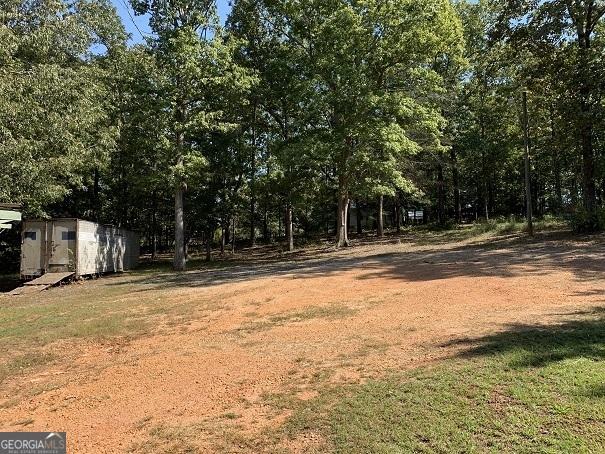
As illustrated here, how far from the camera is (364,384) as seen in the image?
517 cm

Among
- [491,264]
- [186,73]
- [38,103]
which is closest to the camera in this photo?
[491,264]

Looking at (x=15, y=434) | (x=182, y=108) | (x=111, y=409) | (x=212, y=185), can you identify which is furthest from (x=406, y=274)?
(x=212, y=185)

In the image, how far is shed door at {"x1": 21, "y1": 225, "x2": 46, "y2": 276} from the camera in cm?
1700

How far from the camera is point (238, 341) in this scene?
748 centimetres

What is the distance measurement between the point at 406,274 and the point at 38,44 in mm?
12617

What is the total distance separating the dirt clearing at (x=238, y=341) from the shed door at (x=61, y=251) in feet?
12.0

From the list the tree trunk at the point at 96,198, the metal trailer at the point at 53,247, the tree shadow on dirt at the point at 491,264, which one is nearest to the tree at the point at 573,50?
the tree shadow on dirt at the point at 491,264

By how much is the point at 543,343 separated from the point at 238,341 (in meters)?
4.34

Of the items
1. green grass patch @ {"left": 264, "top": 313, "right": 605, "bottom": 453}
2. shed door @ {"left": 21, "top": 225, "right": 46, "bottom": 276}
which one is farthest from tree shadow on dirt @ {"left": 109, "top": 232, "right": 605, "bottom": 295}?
green grass patch @ {"left": 264, "top": 313, "right": 605, "bottom": 453}

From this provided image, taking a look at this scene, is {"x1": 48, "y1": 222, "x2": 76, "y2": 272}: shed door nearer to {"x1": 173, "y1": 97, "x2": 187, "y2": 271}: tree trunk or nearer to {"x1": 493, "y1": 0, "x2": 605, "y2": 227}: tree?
{"x1": 173, "y1": 97, "x2": 187, "y2": 271}: tree trunk

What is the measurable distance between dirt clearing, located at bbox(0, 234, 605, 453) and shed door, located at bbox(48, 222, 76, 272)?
12.0ft

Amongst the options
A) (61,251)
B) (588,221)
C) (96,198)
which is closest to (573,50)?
(588,221)

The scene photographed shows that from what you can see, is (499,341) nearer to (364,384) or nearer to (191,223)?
(364,384)

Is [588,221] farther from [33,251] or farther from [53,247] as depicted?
[33,251]
